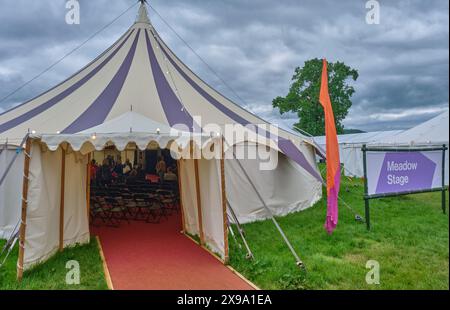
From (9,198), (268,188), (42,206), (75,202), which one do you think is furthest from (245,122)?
(9,198)

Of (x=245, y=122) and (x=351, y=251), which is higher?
(x=245, y=122)

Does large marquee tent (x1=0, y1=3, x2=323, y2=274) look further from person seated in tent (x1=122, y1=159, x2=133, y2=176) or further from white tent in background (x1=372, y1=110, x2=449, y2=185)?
person seated in tent (x1=122, y1=159, x2=133, y2=176)

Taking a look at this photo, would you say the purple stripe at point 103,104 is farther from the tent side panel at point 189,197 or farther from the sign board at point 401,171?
the sign board at point 401,171

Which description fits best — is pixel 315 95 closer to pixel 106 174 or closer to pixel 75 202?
pixel 106 174

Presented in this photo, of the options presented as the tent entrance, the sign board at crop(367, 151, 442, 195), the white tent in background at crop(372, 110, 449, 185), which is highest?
the white tent in background at crop(372, 110, 449, 185)

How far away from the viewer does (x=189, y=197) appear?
232 inches

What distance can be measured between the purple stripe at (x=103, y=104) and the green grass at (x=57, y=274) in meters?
2.03

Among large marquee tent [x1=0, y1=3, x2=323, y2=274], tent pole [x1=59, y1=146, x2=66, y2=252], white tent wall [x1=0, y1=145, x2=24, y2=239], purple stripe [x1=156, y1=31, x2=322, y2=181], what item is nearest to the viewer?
large marquee tent [x1=0, y1=3, x2=323, y2=274]

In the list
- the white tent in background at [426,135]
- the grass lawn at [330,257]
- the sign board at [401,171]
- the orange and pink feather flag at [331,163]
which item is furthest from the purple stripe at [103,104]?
the white tent in background at [426,135]

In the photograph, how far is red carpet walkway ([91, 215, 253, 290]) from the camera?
12.2 ft

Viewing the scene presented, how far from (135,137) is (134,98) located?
2693mm

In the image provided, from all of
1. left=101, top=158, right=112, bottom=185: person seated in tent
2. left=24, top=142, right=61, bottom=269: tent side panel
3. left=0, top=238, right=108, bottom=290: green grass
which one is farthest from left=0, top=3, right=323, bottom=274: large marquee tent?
left=101, top=158, right=112, bottom=185: person seated in tent

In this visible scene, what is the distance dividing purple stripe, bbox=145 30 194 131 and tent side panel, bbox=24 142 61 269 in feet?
7.40

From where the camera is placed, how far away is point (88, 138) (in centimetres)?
411
